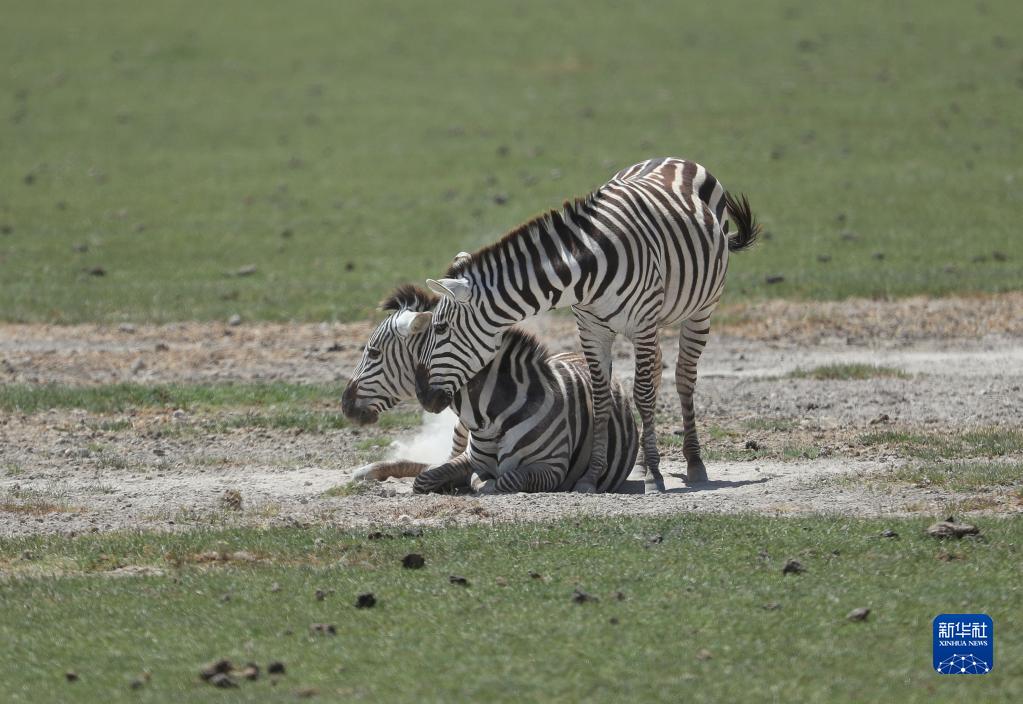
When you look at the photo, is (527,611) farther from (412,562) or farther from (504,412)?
(504,412)

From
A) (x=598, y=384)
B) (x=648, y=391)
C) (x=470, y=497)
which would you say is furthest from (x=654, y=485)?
(x=470, y=497)

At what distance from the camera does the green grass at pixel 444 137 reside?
23.6m

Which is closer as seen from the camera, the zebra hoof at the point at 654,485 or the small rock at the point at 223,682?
the small rock at the point at 223,682

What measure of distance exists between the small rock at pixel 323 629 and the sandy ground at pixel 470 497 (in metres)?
2.27

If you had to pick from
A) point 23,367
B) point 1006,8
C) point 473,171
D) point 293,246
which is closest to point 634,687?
point 23,367

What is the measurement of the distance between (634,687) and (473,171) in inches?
981

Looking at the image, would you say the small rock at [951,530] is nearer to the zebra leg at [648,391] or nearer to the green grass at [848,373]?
the zebra leg at [648,391]

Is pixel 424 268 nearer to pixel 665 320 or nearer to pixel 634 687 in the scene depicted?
pixel 665 320

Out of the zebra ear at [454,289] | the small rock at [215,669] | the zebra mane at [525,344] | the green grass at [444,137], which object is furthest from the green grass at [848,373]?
the small rock at [215,669]

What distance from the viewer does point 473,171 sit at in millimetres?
31266

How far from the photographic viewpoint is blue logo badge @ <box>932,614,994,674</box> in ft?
23.4

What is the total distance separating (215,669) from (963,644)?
12.1 ft

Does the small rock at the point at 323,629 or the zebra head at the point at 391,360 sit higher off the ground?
the zebra head at the point at 391,360

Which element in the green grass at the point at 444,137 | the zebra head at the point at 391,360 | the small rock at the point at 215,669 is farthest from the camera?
the green grass at the point at 444,137
